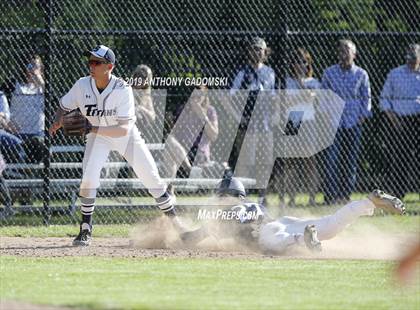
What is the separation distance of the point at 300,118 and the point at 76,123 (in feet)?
15.0

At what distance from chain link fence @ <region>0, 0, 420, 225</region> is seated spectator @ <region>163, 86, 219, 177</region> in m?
0.02

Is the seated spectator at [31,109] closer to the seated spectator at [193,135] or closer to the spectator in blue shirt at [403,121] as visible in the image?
the seated spectator at [193,135]

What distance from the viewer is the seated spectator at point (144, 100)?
1362 cm

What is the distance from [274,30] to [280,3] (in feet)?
1.29

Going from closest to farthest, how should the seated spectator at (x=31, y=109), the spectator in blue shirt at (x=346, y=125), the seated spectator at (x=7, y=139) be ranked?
1. the seated spectator at (x=7, y=139)
2. the seated spectator at (x=31, y=109)
3. the spectator in blue shirt at (x=346, y=125)

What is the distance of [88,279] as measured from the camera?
28.9 feet

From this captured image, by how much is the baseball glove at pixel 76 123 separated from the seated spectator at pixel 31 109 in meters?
2.27

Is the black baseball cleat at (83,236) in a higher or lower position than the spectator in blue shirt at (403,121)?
lower

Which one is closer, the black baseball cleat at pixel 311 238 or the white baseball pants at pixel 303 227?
the black baseball cleat at pixel 311 238

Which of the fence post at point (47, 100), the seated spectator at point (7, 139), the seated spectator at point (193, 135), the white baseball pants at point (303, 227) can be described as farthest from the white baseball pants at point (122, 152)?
the seated spectator at point (193, 135)

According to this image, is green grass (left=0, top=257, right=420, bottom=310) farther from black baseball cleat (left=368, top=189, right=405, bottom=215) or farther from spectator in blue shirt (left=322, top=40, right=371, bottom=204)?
spectator in blue shirt (left=322, top=40, right=371, bottom=204)

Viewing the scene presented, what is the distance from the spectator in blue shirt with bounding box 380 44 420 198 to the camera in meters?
15.5

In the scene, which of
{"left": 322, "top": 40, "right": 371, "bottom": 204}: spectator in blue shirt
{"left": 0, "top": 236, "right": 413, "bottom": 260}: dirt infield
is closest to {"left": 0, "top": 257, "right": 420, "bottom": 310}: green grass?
{"left": 0, "top": 236, "right": 413, "bottom": 260}: dirt infield

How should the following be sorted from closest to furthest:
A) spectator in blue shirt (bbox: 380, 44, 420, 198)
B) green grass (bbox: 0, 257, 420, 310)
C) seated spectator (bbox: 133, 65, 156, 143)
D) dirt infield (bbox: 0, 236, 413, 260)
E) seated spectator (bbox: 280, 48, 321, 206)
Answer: green grass (bbox: 0, 257, 420, 310) < dirt infield (bbox: 0, 236, 413, 260) < seated spectator (bbox: 133, 65, 156, 143) < seated spectator (bbox: 280, 48, 321, 206) < spectator in blue shirt (bbox: 380, 44, 420, 198)
